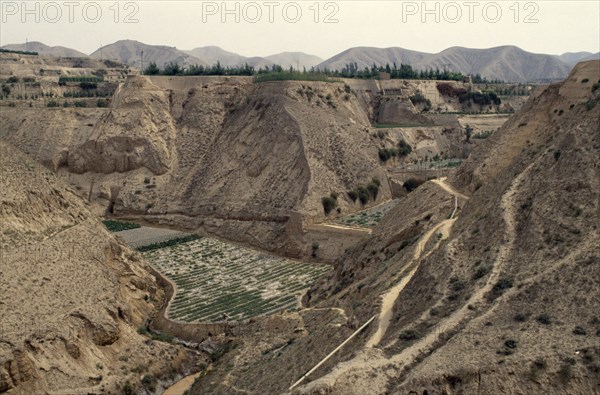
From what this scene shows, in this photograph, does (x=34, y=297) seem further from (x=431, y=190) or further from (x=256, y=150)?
(x=256, y=150)

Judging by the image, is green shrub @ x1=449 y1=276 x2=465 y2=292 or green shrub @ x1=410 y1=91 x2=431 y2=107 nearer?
green shrub @ x1=449 y1=276 x2=465 y2=292

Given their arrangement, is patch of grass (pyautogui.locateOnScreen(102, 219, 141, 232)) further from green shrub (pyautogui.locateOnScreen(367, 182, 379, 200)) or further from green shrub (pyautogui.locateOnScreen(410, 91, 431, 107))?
green shrub (pyautogui.locateOnScreen(410, 91, 431, 107))

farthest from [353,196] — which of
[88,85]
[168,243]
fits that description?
[88,85]

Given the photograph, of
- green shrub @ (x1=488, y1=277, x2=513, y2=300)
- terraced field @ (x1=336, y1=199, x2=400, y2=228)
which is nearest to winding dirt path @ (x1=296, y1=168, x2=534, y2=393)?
green shrub @ (x1=488, y1=277, x2=513, y2=300)

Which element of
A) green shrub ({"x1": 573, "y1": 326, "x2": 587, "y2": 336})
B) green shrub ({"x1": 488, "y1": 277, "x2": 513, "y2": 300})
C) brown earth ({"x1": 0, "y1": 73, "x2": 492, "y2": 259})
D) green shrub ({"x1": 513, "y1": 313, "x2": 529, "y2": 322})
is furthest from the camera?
brown earth ({"x1": 0, "y1": 73, "x2": 492, "y2": 259})

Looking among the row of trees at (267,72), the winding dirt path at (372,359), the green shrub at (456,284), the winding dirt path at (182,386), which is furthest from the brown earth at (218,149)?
the green shrub at (456,284)

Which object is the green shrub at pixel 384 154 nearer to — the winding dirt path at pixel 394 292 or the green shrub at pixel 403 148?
the green shrub at pixel 403 148

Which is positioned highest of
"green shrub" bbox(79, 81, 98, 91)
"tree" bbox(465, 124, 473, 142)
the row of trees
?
the row of trees
